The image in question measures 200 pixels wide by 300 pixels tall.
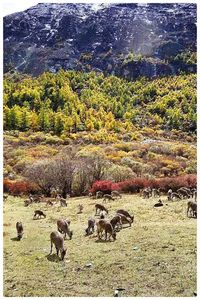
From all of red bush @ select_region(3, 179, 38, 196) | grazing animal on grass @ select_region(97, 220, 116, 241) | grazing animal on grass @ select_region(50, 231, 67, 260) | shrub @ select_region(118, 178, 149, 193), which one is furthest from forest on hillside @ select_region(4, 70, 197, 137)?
grazing animal on grass @ select_region(50, 231, 67, 260)

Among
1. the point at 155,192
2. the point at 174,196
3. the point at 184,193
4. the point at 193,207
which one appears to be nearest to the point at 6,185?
the point at 155,192

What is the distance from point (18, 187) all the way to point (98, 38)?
20.7 metres

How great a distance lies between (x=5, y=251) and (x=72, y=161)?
26.5ft

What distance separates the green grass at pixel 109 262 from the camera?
7.85 metres

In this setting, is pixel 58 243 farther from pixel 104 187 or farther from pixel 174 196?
pixel 104 187

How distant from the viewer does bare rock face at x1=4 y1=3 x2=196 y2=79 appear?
26969 millimetres

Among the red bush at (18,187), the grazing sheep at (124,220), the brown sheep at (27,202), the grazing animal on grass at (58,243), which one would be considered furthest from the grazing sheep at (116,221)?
the red bush at (18,187)

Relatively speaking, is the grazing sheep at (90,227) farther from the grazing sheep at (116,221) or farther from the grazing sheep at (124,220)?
the grazing sheep at (124,220)

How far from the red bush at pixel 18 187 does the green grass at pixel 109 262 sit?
4.75m

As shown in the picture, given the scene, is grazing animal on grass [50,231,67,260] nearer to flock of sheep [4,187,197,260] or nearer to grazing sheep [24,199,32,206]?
flock of sheep [4,187,197,260]

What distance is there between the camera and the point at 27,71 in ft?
104

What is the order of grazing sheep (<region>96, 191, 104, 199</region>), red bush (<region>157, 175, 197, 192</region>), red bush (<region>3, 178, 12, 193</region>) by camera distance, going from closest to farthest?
grazing sheep (<region>96, 191, 104, 199</region>) < red bush (<region>157, 175, 197, 192</region>) < red bush (<region>3, 178, 12, 193</region>)

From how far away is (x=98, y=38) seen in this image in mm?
34250

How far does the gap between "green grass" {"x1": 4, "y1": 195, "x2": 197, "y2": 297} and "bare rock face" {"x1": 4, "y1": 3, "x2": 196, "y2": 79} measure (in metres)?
16.4
